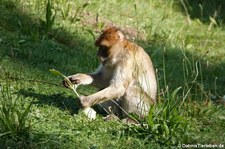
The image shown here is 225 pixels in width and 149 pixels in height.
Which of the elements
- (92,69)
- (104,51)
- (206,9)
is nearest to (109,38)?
(104,51)

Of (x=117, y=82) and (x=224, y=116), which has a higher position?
(x=117, y=82)

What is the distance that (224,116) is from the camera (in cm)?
761

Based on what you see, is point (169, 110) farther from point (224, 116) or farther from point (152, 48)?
point (152, 48)

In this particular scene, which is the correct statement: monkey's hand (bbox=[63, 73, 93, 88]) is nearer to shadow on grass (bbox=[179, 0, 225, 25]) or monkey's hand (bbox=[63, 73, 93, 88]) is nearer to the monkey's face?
the monkey's face

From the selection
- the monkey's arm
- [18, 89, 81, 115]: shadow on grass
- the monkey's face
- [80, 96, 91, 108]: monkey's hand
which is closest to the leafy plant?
[18, 89, 81, 115]: shadow on grass

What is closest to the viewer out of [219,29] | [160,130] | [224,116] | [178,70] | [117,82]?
[160,130]

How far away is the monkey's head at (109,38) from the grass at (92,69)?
0.65m

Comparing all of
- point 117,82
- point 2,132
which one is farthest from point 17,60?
point 2,132

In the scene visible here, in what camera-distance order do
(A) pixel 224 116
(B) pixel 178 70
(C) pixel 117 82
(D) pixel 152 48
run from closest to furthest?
(C) pixel 117 82 < (A) pixel 224 116 < (B) pixel 178 70 < (D) pixel 152 48

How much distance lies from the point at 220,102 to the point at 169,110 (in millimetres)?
1921

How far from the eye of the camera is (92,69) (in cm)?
887

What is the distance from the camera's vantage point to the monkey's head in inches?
280

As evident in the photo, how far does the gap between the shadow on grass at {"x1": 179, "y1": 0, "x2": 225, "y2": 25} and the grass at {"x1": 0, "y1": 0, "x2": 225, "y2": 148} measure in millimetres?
→ 34

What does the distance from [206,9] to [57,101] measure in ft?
24.5
